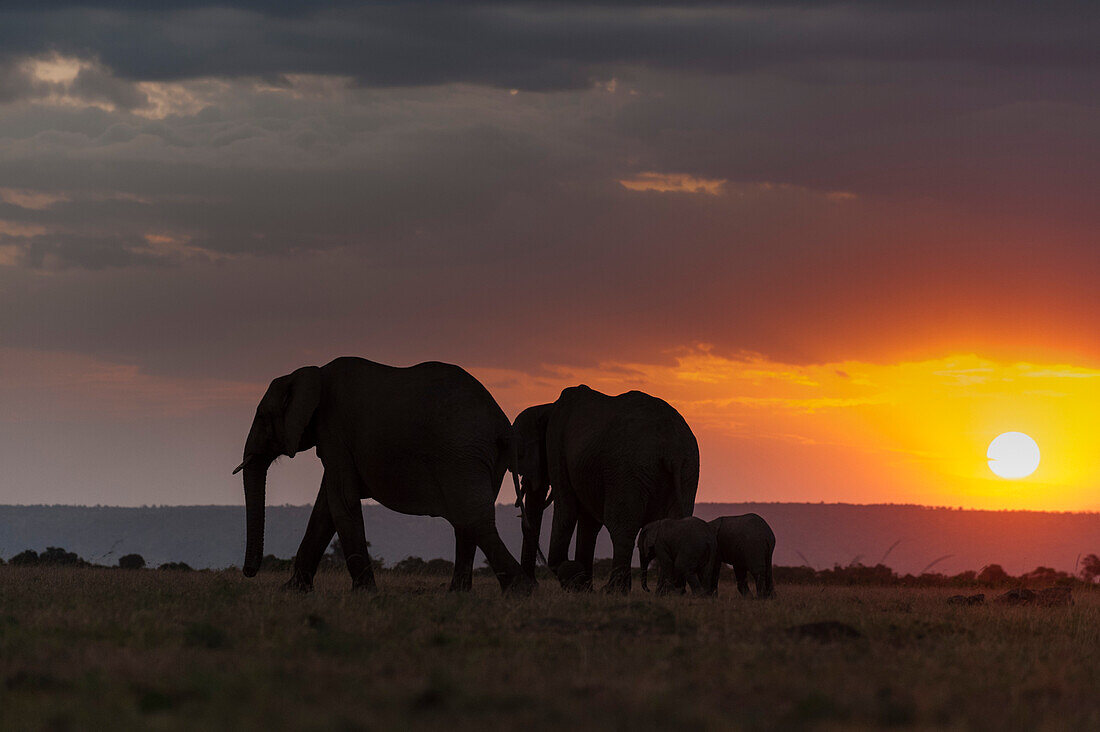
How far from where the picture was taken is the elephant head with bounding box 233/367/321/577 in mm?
22047

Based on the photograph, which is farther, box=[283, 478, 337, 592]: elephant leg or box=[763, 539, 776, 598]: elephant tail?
box=[763, 539, 776, 598]: elephant tail

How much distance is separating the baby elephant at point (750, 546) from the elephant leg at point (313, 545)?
673cm

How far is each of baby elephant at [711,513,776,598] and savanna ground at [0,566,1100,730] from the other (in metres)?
4.39

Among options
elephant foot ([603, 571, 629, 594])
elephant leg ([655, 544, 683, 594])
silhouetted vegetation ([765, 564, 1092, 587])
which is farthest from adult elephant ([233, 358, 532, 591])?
silhouetted vegetation ([765, 564, 1092, 587])

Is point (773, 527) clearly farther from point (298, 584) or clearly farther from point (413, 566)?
point (298, 584)

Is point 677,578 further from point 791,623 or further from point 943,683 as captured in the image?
point 943,683

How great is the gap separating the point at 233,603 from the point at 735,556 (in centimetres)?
937

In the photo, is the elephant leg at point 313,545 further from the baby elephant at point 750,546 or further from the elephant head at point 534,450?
the baby elephant at point 750,546

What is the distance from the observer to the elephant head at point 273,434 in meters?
22.0

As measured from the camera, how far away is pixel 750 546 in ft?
75.5

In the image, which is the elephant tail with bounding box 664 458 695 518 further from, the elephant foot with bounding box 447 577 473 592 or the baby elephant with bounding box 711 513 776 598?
the elephant foot with bounding box 447 577 473 592

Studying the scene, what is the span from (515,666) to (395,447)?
10.1m

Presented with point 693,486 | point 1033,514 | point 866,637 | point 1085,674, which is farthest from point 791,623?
point 1033,514

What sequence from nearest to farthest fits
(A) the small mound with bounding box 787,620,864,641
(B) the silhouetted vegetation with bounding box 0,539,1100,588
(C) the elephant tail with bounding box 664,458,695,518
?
(A) the small mound with bounding box 787,620,864,641
(C) the elephant tail with bounding box 664,458,695,518
(B) the silhouetted vegetation with bounding box 0,539,1100,588
